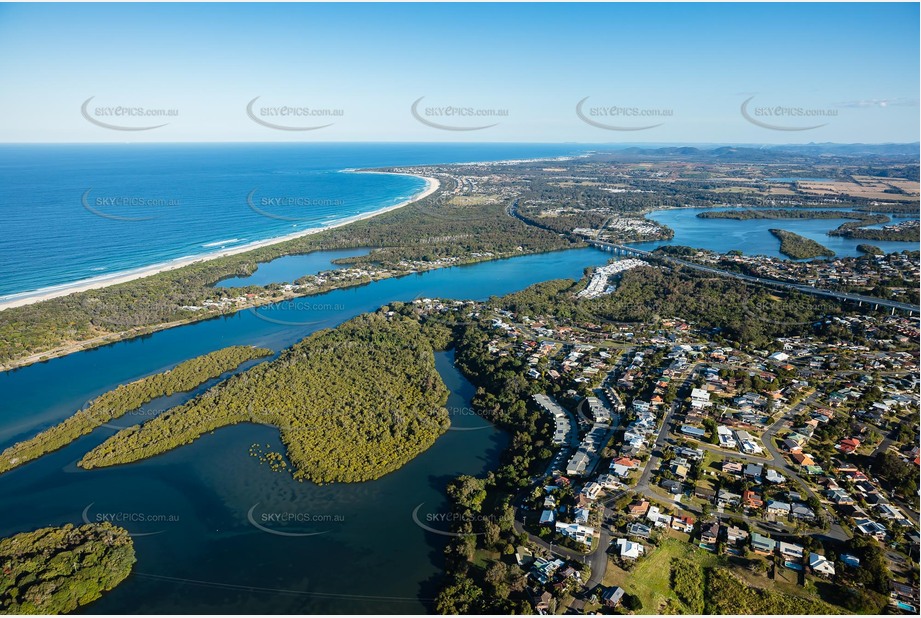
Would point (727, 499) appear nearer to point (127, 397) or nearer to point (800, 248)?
point (127, 397)

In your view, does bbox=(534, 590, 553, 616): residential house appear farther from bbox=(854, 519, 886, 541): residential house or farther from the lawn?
bbox=(854, 519, 886, 541): residential house

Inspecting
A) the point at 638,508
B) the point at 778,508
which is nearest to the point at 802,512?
the point at 778,508

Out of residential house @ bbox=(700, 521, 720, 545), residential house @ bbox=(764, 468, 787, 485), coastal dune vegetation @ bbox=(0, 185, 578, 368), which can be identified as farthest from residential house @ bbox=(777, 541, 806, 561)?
coastal dune vegetation @ bbox=(0, 185, 578, 368)

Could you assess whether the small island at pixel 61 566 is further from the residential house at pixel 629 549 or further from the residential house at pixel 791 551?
the residential house at pixel 791 551

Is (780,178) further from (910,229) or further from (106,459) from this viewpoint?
(106,459)

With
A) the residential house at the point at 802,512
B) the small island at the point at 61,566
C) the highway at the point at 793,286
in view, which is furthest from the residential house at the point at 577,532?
the highway at the point at 793,286
